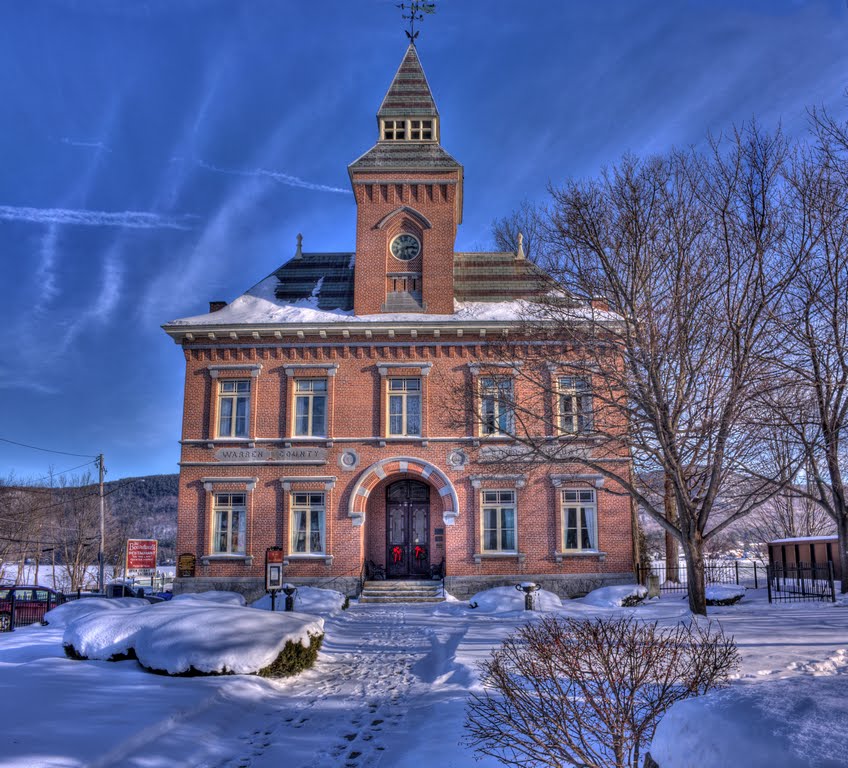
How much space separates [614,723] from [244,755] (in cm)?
415

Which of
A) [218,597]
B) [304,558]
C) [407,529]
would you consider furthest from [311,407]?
[218,597]

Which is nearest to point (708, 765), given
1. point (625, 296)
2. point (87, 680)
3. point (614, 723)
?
point (614, 723)

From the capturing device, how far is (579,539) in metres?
24.7

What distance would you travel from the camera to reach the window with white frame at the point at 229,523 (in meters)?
25.0

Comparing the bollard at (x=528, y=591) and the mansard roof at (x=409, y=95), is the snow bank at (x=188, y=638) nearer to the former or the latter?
the bollard at (x=528, y=591)

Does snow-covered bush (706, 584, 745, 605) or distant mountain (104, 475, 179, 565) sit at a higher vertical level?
distant mountain (104, 475, 179, 565)

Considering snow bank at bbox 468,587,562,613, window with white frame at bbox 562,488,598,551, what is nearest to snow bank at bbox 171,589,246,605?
snow bank at bbox 468,587,562,613

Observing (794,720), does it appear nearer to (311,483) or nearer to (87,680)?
(87,680)

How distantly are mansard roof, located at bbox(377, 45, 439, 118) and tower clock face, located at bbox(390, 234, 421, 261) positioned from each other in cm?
555

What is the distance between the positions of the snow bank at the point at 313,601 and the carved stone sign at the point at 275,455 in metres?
4.48

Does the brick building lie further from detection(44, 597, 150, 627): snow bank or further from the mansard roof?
the mansard roof

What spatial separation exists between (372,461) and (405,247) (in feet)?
27.6

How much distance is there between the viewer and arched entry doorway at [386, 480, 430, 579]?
85.4ft

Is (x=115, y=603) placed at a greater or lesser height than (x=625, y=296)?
lesser
